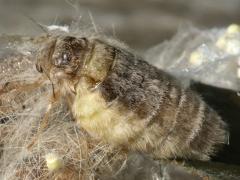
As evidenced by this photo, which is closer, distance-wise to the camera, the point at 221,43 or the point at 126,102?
the point at 126,102

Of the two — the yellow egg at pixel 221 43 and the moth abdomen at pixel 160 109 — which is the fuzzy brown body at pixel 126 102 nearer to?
the moth abdomen at pixel 160 109

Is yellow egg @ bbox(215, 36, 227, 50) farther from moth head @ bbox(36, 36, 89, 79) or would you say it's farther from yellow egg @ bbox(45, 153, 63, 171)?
yellow egg @ bbox(45, 153, 63, 171)

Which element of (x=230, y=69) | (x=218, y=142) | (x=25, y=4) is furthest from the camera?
(x=25, y=4)

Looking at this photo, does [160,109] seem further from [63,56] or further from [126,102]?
[63,56]

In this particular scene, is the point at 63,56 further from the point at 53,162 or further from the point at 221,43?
the point at 221,43

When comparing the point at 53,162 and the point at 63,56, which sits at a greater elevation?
the point at 63,56

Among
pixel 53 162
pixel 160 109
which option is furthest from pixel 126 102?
pixel 53 162

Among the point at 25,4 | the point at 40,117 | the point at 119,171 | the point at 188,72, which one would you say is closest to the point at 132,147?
the point at 119,171

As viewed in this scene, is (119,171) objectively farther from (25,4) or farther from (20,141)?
(25,4)
